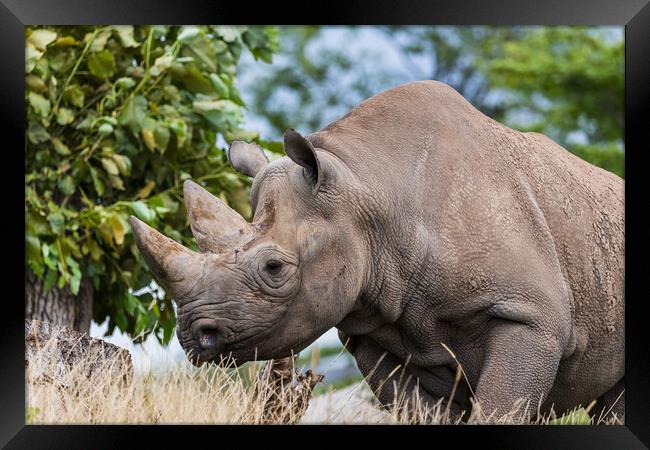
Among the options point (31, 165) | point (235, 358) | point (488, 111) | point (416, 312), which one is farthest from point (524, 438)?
point (488, 111)

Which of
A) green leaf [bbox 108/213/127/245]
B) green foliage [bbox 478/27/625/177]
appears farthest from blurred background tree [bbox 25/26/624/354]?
green foliage [bbox 478/27/625/177]

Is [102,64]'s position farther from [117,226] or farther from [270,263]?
[270,263]

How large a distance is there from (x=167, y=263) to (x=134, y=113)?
11.0ft

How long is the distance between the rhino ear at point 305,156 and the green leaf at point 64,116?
3.47 meters

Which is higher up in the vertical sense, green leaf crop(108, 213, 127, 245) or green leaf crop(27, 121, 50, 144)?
green leaf crop(27, 121, 50, 144)

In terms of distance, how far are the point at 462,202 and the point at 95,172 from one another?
3.58 meters

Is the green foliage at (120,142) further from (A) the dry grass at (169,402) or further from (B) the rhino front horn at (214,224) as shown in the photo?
(B) the rhino front horn at (214,224)

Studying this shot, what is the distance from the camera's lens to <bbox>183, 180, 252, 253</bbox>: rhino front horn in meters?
5.54

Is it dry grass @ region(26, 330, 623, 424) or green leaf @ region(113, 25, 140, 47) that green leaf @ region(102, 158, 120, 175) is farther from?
dry grass @ region(26, 330, 623, 424)

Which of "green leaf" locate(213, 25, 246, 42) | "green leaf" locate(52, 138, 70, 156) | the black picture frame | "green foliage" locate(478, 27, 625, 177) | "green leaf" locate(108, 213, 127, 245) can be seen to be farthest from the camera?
"green foliage" locate(478, 27, 625, 177)

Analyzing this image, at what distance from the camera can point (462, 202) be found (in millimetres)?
6004

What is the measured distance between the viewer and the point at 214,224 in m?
5.60

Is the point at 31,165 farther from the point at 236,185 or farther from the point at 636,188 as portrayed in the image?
the point at 636,188

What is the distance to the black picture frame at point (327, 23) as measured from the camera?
17.3 ft
